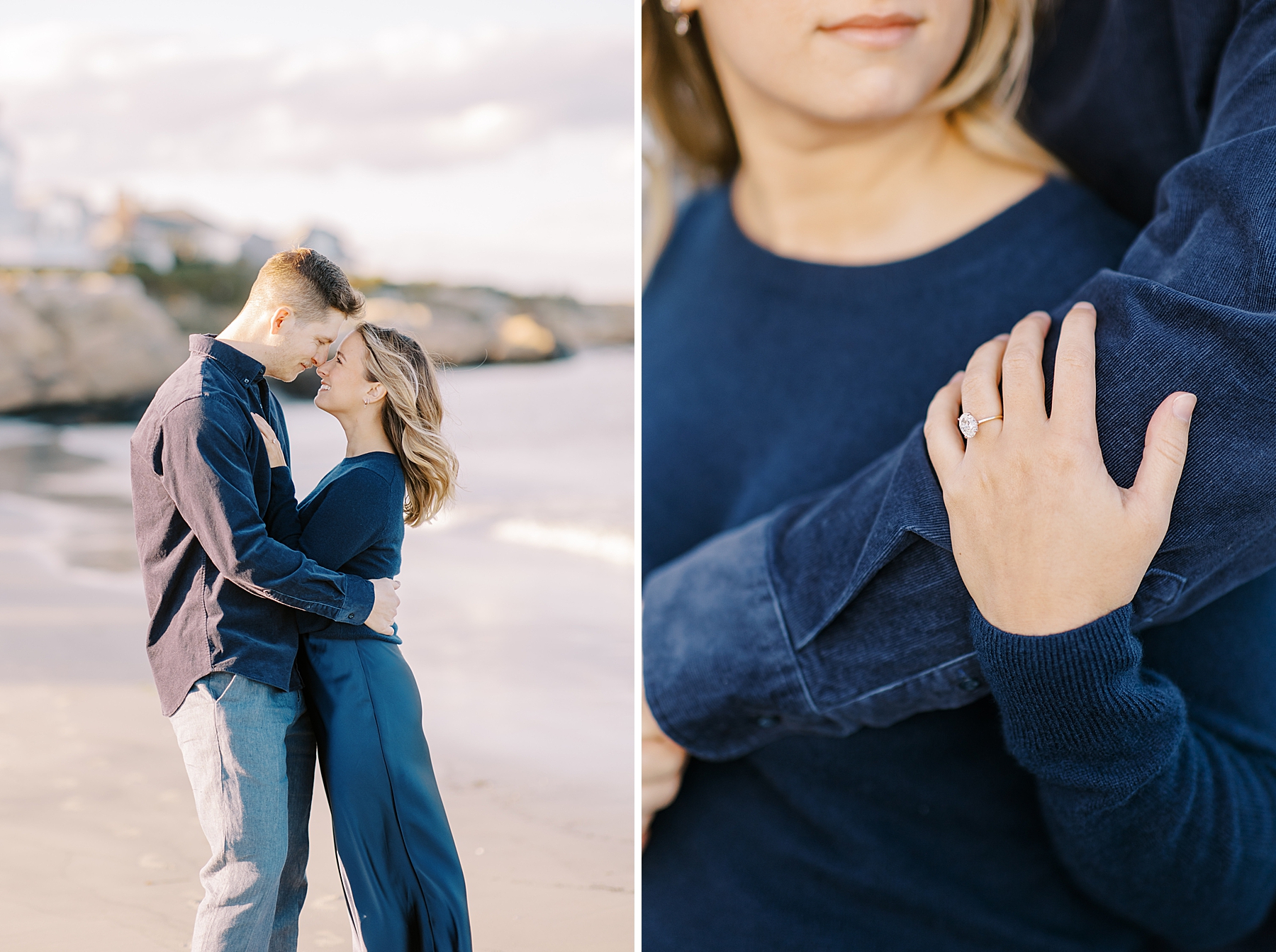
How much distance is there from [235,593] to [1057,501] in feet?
2.48

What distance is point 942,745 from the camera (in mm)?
989

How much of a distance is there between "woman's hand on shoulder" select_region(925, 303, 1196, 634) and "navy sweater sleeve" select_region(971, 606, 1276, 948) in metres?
0.02

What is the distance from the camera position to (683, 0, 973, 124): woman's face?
0.95 metres

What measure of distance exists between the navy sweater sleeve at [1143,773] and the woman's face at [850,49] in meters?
0.60

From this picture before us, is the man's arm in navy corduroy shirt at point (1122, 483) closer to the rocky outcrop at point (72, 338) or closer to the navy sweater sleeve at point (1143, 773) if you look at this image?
the navy sweater sleeve at point (1143, 773)

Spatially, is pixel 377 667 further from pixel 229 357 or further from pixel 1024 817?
pixel 1024 817

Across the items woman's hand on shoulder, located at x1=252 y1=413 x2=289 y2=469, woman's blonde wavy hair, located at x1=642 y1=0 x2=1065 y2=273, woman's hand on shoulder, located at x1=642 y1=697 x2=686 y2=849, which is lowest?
woman's hand on shoulder, located at x1=642 y1=697 x2=686 y2=849

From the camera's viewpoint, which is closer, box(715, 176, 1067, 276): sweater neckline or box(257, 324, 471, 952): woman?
box(257, 324, 471, 952): woman

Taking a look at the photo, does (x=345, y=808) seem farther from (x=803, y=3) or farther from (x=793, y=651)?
(x=803, y=3)

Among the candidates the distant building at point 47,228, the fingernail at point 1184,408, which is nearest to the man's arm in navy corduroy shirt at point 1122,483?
the fingernail at point 1184,408

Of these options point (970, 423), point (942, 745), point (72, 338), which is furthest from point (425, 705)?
point (72, 338)

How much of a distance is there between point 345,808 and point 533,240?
1246mm

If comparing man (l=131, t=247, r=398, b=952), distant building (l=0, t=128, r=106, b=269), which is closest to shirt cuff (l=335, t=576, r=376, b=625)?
man (l=131, t=247, r=398, b=952)

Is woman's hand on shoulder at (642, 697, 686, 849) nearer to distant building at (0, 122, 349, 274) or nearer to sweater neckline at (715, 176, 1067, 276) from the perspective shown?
sweater neckline at (715, 176, 1067, 276)
